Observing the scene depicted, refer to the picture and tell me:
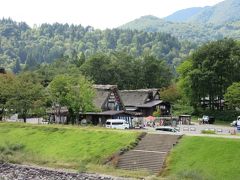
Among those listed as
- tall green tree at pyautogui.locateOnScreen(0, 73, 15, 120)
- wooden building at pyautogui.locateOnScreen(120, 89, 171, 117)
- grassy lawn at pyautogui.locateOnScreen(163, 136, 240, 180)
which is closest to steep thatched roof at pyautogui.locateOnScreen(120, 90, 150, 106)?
wooden building at pyautogui.locateOnScreen(120, 89, 171, 117)

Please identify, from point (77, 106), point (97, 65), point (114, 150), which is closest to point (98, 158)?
point (114, 150)

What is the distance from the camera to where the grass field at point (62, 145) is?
112 feet

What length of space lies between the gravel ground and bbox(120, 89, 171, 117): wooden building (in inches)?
1629

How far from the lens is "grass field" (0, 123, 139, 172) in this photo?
34.1 m

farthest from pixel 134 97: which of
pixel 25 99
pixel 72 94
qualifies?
pixel 25 99

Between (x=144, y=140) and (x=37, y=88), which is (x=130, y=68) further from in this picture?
(x=144, y=140)

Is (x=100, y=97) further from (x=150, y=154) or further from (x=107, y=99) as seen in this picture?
(x=150, y=154)

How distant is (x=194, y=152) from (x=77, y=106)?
2179 cm

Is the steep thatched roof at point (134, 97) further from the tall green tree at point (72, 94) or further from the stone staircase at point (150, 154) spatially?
the stone staircase at point (150, 154)

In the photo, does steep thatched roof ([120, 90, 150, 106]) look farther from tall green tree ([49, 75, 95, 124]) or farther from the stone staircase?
the stone staircase

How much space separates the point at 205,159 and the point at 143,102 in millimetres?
44235

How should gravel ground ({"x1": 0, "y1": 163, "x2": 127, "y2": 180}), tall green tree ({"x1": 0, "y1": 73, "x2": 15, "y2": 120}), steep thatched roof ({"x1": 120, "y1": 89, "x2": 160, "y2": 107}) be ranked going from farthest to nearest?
steep thatched roof ({"x1": 120, "y1": 89, "x2": 160, "y2": 107})
tall green tree ({"x1": 0, "y1": 73, "x2": 15, "y2": 120})
gravel ground ({"x1": 0, "y1": 163, "x2": 127, "y2": 180})

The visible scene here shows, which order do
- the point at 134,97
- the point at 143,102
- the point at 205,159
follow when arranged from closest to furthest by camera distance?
the point at 205,159
the point at 143,102
the point at 134,97

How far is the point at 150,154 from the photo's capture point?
1310 inches
